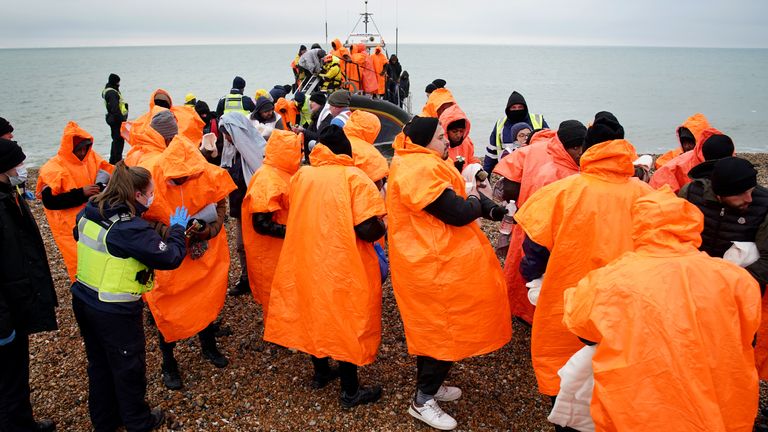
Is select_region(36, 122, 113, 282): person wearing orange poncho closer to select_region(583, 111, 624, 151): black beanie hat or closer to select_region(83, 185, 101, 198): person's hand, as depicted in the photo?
select_region(83, 185, 101, 198): person's hand

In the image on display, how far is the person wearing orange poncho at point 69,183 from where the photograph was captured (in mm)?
4738

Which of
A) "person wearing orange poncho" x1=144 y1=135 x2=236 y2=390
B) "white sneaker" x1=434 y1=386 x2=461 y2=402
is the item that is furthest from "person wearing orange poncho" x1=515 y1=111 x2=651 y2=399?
"person wearing orange poncho" x1=144 y1=135 x2=236 y2=390

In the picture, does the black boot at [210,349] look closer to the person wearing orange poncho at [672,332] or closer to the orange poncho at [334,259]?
the orange poncho at [334,259]

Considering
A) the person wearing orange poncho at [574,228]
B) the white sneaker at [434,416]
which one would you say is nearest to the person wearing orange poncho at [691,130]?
the person wearing orange poncho at [574,228]

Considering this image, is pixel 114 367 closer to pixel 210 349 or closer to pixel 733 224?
pixel 210 349

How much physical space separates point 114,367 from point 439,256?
2.23 m

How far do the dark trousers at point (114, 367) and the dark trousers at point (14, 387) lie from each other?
1.41 ft

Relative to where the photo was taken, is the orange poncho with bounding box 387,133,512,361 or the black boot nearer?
the orange poncho with bounding box 387,133,512,361

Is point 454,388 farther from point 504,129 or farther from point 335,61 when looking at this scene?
point 335,61

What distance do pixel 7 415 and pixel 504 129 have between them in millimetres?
5658

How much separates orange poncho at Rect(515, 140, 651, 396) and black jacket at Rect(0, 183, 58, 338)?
10.6ft

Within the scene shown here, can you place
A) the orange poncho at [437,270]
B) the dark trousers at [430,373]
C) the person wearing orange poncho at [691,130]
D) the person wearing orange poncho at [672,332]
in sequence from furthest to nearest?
the person wearing orange poncho at [691,130]
the dark trousers at [430,373]
the orange poncho at [437,270]
the person wearing orange poncho at [672,332]

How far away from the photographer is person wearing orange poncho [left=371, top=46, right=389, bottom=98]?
15.6 metres

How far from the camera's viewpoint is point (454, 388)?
13.5 ft
